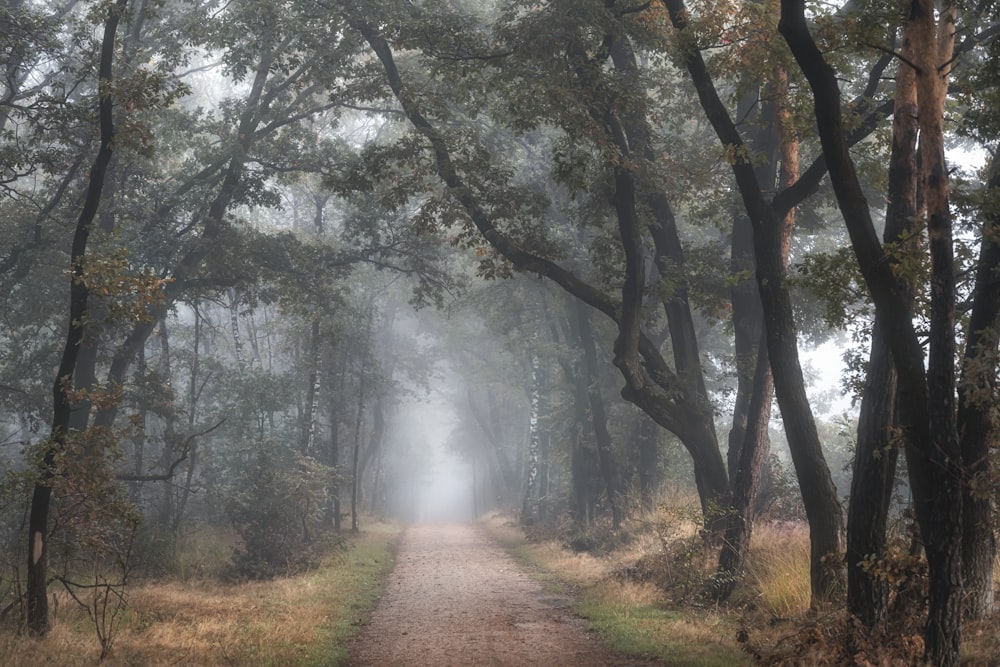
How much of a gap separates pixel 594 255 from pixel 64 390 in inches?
429

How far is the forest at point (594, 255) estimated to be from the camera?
25.2 feet

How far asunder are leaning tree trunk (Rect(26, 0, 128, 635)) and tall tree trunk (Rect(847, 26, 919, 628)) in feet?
28.4

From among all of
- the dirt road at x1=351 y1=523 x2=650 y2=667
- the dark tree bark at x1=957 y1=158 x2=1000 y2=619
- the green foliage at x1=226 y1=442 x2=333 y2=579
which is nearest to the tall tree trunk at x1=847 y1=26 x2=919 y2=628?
the dark tree bark at x1=957 y1=158 x2=1000 y2=619

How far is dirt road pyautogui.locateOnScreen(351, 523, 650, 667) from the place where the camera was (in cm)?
925

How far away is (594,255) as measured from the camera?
17.5 metres

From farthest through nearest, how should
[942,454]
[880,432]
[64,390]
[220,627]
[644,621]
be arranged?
[644,621], [220,627], [64,390], [880,432], [942,454]

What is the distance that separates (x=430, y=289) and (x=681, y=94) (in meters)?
7.77

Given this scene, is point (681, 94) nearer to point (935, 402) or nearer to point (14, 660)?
point (935, 402)

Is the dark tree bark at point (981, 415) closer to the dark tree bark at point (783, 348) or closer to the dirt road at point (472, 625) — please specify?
the dark tree bark at point (783, 348)

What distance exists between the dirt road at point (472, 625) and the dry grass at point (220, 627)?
548mm

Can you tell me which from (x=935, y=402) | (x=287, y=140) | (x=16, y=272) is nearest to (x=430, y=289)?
(x=287, y=140)

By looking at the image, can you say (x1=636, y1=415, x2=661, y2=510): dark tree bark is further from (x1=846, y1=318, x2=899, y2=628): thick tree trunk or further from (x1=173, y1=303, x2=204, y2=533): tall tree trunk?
(x1=846, y1=318, x2=899, y2=628): thick tree trunk

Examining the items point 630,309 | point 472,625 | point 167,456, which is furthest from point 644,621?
point 167,456

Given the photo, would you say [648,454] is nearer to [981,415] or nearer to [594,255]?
[594,255]
